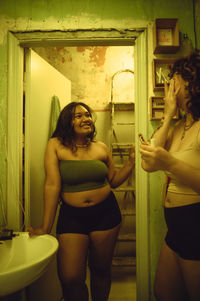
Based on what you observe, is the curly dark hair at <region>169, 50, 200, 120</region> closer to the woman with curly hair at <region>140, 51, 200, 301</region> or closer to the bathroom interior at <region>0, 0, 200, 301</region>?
the woman with curly hair at <region>140, 51, 200, 301</region>

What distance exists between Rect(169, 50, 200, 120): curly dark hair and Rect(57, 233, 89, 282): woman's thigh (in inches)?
38.9

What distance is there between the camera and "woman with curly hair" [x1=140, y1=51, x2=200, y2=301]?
3.31 ft

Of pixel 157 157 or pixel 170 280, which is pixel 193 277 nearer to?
pixel 170 280

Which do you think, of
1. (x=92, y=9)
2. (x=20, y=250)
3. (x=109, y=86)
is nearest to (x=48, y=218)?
(x=20, y=250)

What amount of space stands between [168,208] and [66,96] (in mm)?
1745

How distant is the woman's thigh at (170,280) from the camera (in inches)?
45.4

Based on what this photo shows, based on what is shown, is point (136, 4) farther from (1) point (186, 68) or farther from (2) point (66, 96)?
(2) point (66, 96)

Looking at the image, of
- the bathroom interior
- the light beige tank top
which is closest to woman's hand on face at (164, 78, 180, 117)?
the light beige tank top

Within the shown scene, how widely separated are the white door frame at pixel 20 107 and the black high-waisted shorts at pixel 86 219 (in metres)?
0.21

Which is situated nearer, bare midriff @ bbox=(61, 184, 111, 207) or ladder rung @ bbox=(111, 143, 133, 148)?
bare midriff @ bbox=(61, 184, 111, 207)

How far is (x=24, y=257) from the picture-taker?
1.30 m

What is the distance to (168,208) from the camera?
113 cm

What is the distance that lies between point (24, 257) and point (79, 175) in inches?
22.2

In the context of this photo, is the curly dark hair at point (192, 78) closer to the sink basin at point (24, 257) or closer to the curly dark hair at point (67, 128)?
the curly dark hair at point (67, 128)
